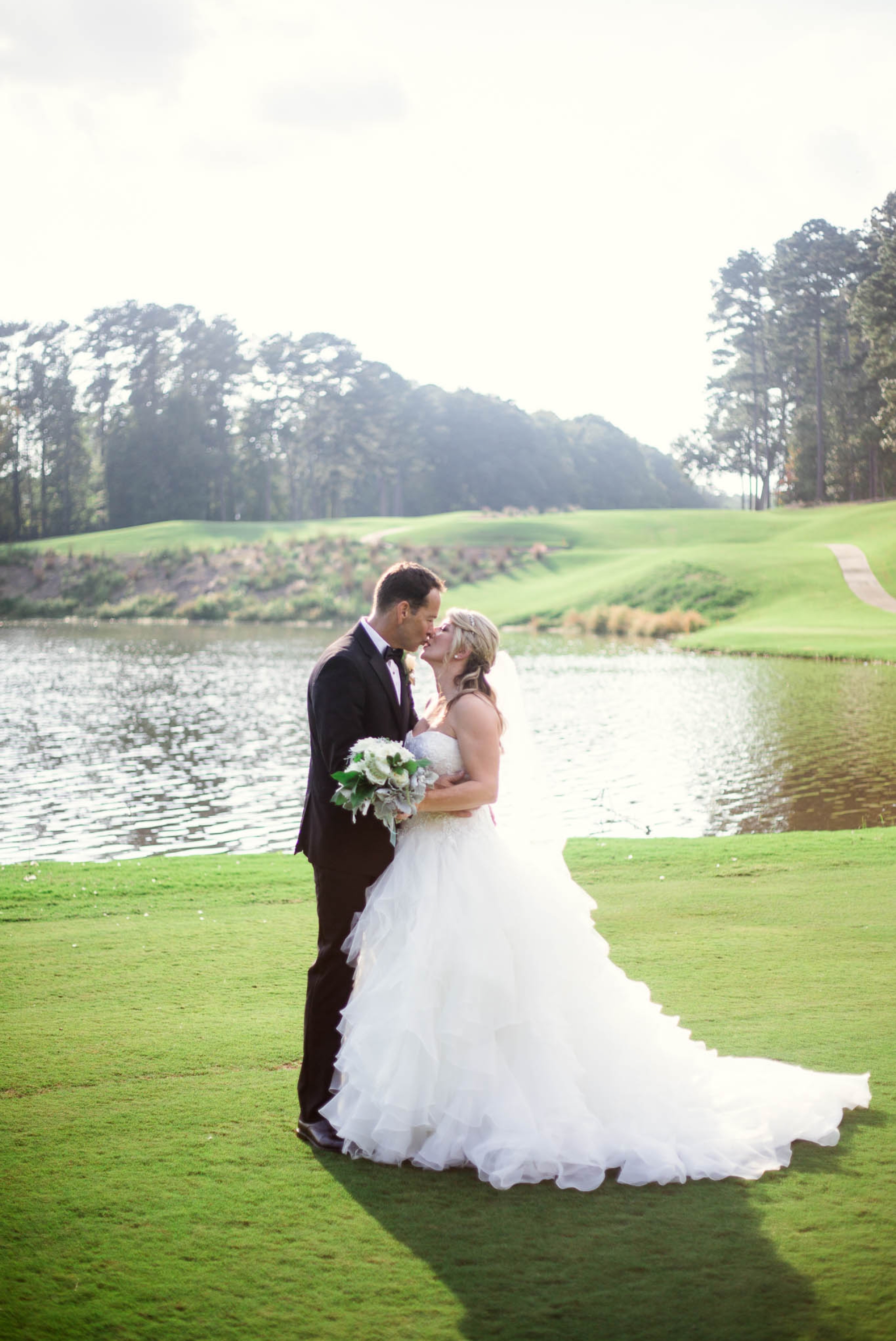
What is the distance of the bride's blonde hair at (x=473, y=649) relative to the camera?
5457 millimetres

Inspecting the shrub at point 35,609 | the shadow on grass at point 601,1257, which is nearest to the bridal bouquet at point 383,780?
the shadow on grass at point 601,1257

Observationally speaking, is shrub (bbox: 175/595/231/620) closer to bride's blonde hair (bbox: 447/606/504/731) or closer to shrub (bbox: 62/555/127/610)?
shrub (bbox: 62/555/127/610)

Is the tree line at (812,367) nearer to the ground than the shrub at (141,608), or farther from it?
farther from it

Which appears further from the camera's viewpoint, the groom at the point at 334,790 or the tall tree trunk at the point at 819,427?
the tall tree trunk at the point at 819,427

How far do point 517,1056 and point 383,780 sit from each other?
57.7 inches

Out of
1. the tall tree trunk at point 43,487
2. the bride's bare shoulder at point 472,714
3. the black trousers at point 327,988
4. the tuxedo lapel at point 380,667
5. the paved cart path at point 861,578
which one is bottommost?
the black trousers at point 327,988

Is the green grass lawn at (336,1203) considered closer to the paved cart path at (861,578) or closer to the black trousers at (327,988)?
the black trousers at (327,988)

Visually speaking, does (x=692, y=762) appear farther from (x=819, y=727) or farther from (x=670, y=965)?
(x=670, y=965)

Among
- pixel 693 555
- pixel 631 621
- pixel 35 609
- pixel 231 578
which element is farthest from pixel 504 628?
pixel 35 609

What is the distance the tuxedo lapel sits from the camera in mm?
5367

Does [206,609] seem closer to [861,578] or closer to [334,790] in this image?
[861,578]

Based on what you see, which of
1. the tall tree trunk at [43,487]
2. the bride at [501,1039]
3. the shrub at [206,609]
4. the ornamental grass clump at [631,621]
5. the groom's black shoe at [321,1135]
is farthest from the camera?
the tall tree trunk at [43,487]

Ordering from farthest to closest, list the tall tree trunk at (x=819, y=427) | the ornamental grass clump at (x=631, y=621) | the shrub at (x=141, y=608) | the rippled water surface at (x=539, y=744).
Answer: the tall tree trunk at (x=819, y=427)
the shrub at (x=141, y=608)
the ornamental grass clump at (x=631, y=621)
the rippled water surface at (x=539, y=744)

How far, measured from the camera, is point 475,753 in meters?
5.40
